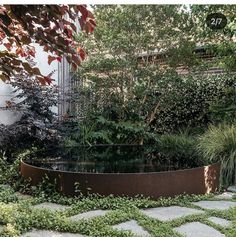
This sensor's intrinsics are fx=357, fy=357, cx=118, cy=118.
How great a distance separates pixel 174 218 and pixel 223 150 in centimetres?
188

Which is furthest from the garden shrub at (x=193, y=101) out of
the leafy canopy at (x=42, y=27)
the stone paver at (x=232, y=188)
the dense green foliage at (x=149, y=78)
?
the leafy canopy at (x=42, y=27)

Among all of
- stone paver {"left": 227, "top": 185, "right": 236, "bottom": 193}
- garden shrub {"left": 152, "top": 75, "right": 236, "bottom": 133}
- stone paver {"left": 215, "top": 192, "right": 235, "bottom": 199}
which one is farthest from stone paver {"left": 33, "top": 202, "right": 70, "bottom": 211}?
garden shrub {"left": 152, "top": 75, "right": 236, "bottom": 133}

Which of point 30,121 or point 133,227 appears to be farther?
point 30,121

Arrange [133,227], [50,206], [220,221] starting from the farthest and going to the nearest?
1. [50,206]
2. [220,221]
3. [133,227]

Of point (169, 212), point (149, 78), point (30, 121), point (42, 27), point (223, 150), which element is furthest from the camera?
point (149, 78)

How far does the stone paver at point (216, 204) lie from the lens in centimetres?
363

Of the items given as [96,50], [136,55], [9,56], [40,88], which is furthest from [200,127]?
[9,56]

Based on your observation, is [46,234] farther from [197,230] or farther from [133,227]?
[197,230]

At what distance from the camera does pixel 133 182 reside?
12.5ft

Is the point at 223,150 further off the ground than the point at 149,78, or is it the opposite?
the point at 149,78

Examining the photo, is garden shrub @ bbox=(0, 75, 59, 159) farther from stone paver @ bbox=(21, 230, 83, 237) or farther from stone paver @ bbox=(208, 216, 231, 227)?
stone paver @ bbox=(208, 216, 231, 227)

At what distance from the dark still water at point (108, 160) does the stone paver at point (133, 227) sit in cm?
112

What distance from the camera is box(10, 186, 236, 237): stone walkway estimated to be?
288 cm

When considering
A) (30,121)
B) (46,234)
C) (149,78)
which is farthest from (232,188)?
(30,121)
